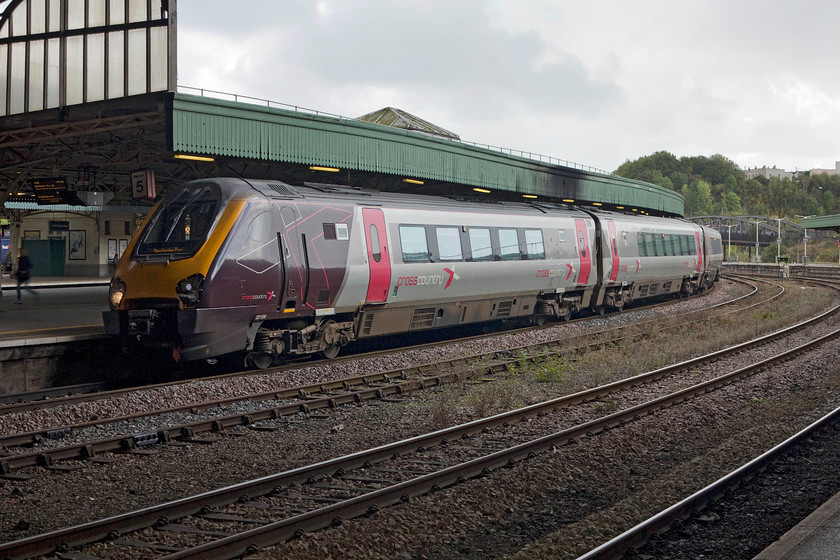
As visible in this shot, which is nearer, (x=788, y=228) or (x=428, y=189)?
(x=428, y=189)

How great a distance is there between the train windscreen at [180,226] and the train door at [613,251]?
12.9 m

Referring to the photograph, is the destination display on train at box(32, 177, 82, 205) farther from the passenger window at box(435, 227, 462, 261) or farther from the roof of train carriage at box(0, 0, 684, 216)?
the passenger window at box(435, 227, 462, 261)

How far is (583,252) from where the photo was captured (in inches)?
810

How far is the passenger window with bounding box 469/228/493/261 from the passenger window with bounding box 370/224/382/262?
2.82 m

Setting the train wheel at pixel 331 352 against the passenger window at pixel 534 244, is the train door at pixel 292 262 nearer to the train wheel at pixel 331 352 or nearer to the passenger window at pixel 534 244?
the train wheel at pixel 331 352

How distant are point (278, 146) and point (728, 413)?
11.5 metres

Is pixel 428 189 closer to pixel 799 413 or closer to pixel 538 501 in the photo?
pixel 799 413

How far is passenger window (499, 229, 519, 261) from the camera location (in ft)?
56.7

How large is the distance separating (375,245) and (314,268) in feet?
5.20

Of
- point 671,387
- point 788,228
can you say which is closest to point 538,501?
point 671,387

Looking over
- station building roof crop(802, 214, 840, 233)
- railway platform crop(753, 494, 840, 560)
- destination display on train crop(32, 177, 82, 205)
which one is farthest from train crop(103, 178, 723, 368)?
station building roof crop(802, 214, 840, 233)

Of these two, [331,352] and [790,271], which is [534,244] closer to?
[331,352]

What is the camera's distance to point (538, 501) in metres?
6.89

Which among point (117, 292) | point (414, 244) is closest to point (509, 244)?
point (414, 244)
